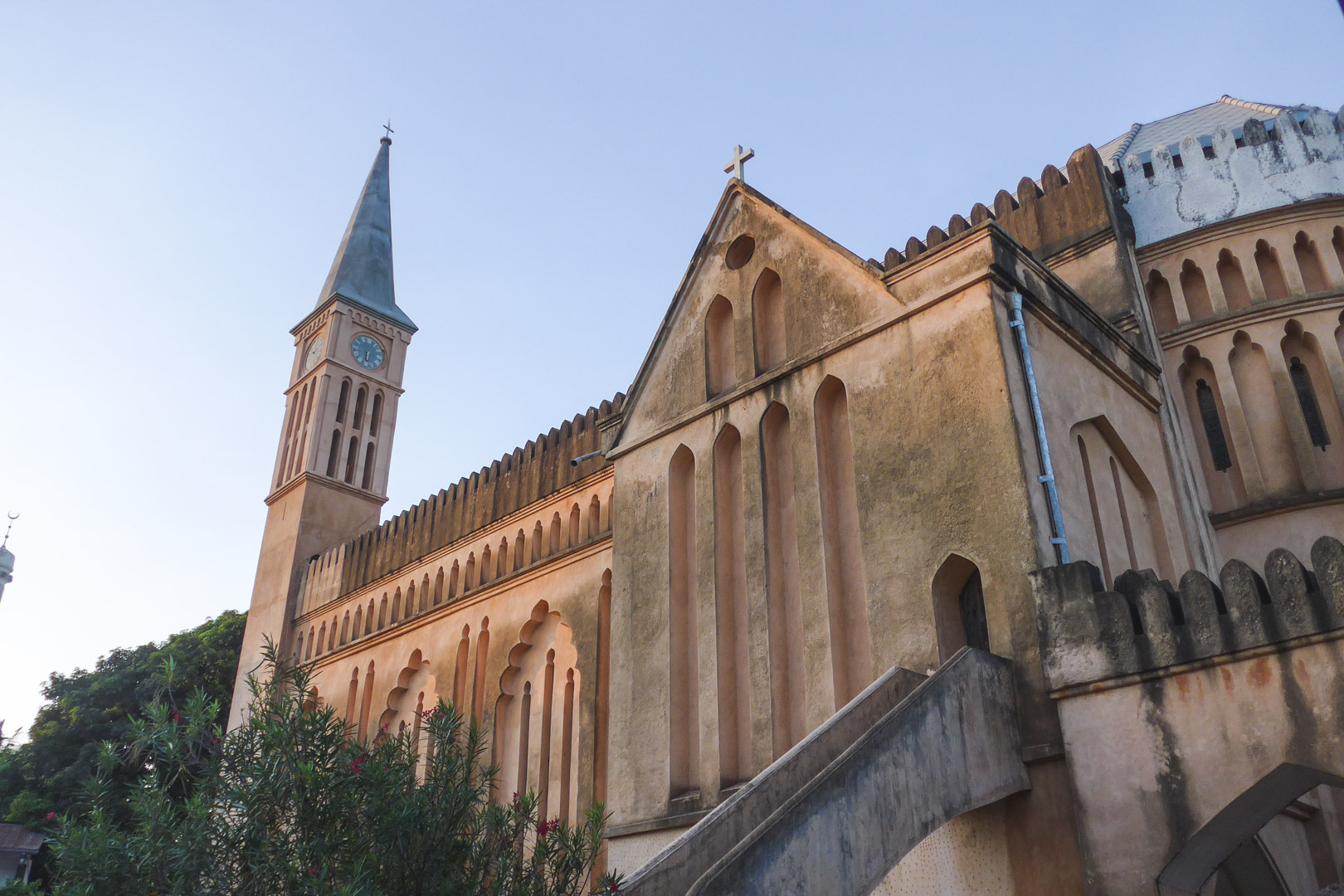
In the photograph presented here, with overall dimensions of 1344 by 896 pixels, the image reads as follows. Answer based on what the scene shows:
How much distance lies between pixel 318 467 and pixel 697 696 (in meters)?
14.9

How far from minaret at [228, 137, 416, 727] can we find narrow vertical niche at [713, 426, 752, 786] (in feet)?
44.4

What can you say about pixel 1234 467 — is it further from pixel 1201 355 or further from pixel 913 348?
pixel 913 348

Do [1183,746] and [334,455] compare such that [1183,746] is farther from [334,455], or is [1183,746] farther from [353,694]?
[334,455]

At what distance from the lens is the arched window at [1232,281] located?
1259 centimetres


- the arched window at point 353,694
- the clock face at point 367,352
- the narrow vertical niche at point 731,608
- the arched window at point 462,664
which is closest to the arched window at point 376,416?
the clock face at point 367,352

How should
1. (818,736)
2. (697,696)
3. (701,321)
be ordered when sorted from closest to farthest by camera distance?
1. (818,736)
2. (697,696)
3. (701,321)

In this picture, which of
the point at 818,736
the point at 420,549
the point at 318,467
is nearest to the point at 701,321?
the point at 818,736

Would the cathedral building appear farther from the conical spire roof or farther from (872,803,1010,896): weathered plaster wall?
the conical spire roof

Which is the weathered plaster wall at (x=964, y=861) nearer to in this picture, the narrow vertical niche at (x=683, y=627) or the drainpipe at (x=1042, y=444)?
the drainpipe at (x=1042, y=444)

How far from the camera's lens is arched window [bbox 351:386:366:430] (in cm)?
2375

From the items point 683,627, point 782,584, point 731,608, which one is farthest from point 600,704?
point 782,584

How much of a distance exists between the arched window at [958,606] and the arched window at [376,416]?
17.8 meters

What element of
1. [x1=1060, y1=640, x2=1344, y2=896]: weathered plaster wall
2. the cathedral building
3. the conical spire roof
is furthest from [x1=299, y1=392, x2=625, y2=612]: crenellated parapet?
[x1=1060, y1=640, x2=1344, y2=896]: weathered plaster wall

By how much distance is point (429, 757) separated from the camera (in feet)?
23.8
